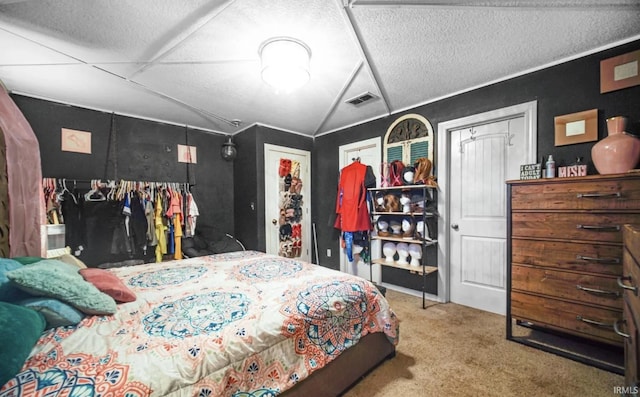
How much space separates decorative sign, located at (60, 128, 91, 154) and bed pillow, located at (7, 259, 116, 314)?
8.86ft

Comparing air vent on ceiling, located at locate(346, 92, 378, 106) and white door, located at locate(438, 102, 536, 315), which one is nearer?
white door, located at locate(438, 102, 536, 315)

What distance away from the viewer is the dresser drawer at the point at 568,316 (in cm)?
165

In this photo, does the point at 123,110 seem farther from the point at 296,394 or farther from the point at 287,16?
the point at 296,394

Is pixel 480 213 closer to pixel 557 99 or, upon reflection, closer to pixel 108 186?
pixel 557 99

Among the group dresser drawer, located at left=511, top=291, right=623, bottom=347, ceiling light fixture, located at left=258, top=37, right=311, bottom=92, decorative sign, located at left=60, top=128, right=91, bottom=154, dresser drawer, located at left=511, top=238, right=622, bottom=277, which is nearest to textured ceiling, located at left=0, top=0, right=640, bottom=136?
ceiling light fixture, located at left=258, top=37, right=311, bottom=92

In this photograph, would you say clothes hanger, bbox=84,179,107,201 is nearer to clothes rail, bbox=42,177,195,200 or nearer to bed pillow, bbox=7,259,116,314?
clothes rail, bbox=42,177,195,200

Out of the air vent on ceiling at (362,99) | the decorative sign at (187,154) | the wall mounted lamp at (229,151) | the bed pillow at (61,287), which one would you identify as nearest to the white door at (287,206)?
the wall mounted lamp at (229,151)

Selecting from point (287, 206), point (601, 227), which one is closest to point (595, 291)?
point (601, 227)

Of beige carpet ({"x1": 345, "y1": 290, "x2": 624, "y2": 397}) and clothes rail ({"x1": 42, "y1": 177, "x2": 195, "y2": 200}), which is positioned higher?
clothes rail ({"x1": 42, "y1": 177, "x2": 195, "y2": 200})

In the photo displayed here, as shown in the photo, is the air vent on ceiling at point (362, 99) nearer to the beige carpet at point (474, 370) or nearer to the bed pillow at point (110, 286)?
the beige carpet at point (474, 370)

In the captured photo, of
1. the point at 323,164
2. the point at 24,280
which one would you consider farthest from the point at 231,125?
the point at 24,280

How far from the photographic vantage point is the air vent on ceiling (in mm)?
2930

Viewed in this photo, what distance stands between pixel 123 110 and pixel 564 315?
16.6 ft

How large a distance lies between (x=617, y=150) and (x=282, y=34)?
8.49ft
